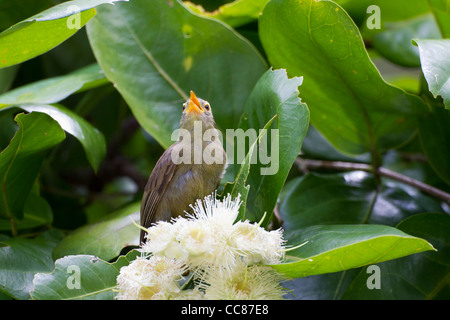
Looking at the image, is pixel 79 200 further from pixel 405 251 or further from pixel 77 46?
pixel 405 251

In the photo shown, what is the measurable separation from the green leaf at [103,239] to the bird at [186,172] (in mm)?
75

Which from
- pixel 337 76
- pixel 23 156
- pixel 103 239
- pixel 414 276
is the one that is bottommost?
pixel 414 276

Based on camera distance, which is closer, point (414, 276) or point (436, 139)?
point (414, 276)

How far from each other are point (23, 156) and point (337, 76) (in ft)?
2.76

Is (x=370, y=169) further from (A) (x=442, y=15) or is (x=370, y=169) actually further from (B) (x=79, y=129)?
(B) (x=79, y=129)

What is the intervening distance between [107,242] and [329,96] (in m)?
0.71

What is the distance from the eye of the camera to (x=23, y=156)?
1.29m

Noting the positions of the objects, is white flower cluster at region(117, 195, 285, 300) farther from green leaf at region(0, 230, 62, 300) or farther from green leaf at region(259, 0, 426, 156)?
green leaf at region(259, 0, 426, 156)

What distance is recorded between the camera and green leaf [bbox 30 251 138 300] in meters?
0.99

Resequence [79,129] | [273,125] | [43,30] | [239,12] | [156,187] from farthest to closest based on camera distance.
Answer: [239,12]
[156,187]
[79,129]
[43,30]
[273,125]

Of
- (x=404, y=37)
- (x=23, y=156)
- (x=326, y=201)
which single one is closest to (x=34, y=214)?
(x=23, y=156)

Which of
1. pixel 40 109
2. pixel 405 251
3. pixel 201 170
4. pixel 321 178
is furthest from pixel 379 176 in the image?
pixel 40 109

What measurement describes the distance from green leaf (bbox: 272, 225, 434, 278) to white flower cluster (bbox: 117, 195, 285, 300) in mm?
49

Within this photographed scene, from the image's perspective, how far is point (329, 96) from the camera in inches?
54.1
